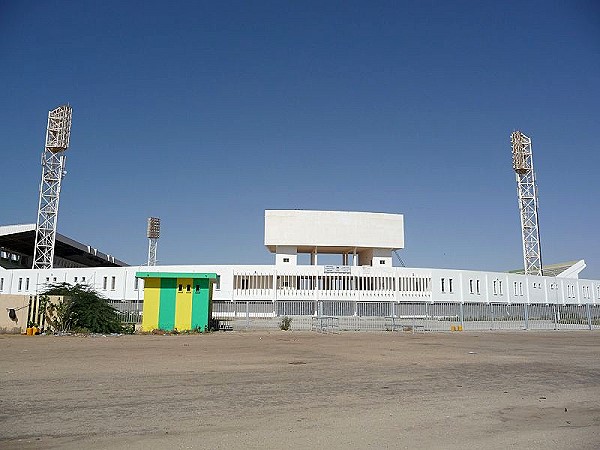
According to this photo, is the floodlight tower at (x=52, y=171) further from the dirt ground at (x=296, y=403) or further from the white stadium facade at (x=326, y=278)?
the dirt ground at (x=296, y=403)

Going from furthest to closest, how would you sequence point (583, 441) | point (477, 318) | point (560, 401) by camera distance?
point (477, 318) → point (560, 401) → point (583, 441)

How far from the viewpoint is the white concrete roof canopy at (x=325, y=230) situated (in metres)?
67.1

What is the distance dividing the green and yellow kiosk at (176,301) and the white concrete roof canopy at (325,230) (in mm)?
36270

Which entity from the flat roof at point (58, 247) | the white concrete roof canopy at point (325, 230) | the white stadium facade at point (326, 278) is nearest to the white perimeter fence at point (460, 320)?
the white stadium facade at point (326, 278)

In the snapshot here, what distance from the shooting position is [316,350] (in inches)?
749

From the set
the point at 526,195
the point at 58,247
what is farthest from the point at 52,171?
the point at 526,195

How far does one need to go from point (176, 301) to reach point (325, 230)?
38.4 metres

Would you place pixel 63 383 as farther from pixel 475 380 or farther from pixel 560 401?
pixel 560 401

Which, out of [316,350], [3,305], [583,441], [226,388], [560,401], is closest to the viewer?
[583,441]

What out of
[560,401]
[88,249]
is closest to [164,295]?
[560,401]

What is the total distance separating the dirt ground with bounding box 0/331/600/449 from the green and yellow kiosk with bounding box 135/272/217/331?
14.9 metres

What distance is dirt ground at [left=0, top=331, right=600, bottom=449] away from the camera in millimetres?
6371

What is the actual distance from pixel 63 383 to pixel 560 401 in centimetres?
933

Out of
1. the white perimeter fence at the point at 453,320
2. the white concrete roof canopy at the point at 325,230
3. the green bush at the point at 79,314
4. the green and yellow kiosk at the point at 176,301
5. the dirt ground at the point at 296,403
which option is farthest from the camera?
the white concrete roof canopy at the point at 325,230
